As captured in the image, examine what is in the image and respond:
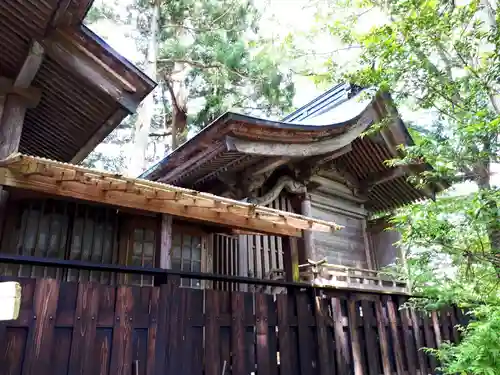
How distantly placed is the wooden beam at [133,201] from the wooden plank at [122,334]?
140 centimetres

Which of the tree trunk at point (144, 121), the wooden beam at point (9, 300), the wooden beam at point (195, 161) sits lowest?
the wooden beam at point (9, 300)

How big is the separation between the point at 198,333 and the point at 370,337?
2.38 metres

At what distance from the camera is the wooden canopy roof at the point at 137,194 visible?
3.63 metres

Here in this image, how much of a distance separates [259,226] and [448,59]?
5.44 metres

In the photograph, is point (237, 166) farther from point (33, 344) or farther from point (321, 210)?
point (33, 344)

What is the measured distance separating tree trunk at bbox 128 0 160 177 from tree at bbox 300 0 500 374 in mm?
9205

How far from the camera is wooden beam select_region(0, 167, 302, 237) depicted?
3.77 meters

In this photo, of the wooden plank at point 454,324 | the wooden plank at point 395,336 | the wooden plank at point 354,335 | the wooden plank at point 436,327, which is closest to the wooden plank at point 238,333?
the wooden plank at point 354,335

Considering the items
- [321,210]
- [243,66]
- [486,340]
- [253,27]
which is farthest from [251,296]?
[253,27]

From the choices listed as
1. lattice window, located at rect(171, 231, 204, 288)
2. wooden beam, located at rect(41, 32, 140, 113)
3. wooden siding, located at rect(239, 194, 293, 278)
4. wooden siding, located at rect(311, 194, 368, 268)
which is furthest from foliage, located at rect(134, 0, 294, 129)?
wooden beam, located at rect(41, 32, 140, 113)

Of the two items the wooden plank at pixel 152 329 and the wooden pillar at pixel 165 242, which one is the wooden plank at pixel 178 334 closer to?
the wooden plank at pixel 152 329

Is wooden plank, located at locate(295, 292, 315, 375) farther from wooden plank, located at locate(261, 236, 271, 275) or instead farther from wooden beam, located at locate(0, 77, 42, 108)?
wooden beam, located at locate(0, 77, 42, 108)

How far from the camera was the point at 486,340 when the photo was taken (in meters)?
4.04

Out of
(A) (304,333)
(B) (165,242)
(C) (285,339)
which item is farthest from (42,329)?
(B) (165,242)
